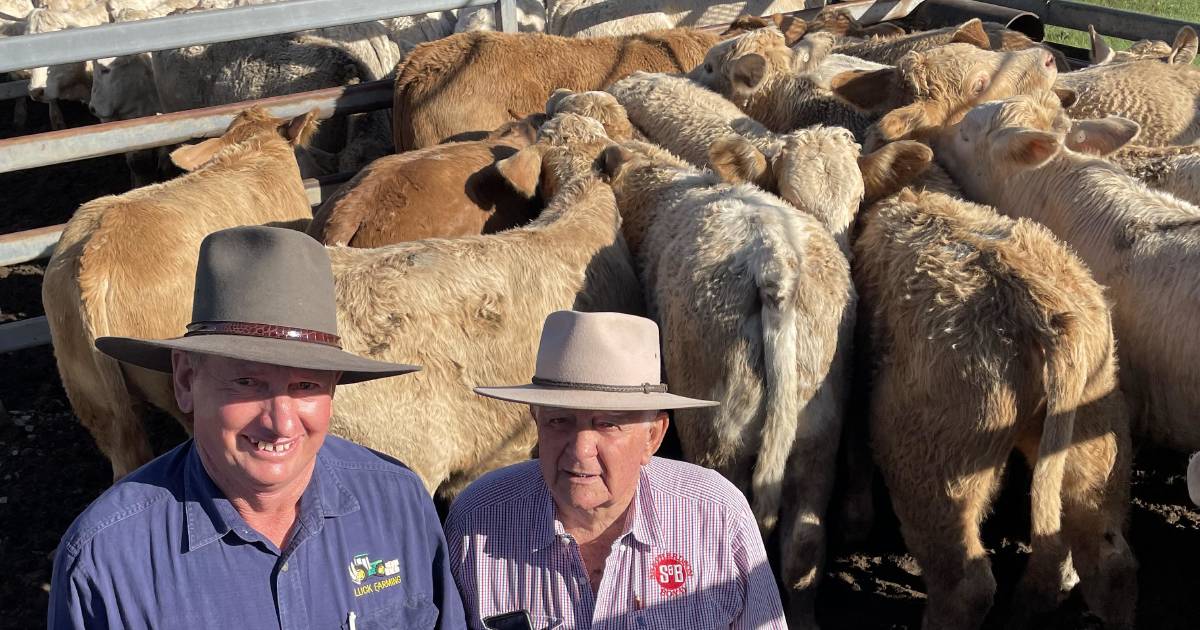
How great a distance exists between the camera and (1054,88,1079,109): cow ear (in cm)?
598

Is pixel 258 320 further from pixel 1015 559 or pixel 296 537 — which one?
pixel 1015 559

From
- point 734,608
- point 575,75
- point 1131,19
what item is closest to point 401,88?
point 575,75

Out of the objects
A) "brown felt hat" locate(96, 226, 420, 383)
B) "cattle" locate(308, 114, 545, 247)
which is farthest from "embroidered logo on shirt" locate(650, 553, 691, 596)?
"cattle" locate(308, 114, 545, 247)

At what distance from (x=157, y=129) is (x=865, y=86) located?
4031 millimetres

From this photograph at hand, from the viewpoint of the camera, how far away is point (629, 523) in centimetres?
263

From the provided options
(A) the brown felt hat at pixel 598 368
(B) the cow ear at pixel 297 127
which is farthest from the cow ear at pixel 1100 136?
(B) the cow ear at pixel 297 127

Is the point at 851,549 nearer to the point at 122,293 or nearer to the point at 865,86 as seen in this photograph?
the point at 865,86

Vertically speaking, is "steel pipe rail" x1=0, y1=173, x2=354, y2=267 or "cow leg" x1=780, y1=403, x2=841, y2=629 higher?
"steel pipe rail" x1=0, y1=173, x2=354, y2=267

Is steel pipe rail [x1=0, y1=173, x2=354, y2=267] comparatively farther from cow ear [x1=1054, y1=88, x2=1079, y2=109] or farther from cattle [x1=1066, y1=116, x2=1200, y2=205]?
cow ear [x1=1054, y1=88, x2=1079, y2=109]

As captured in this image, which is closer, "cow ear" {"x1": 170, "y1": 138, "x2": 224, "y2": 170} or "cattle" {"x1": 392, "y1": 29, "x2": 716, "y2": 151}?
"cow ear" {"x1": 170, "y1": 138, "x2": 224, "y2": 170}

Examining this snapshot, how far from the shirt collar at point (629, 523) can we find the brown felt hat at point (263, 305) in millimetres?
571

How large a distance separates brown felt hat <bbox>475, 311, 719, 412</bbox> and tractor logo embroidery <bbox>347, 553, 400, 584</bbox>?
1.48 ft

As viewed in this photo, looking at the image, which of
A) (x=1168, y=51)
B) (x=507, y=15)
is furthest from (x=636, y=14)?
(x=1168, y=51)

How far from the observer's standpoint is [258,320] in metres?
2.23
